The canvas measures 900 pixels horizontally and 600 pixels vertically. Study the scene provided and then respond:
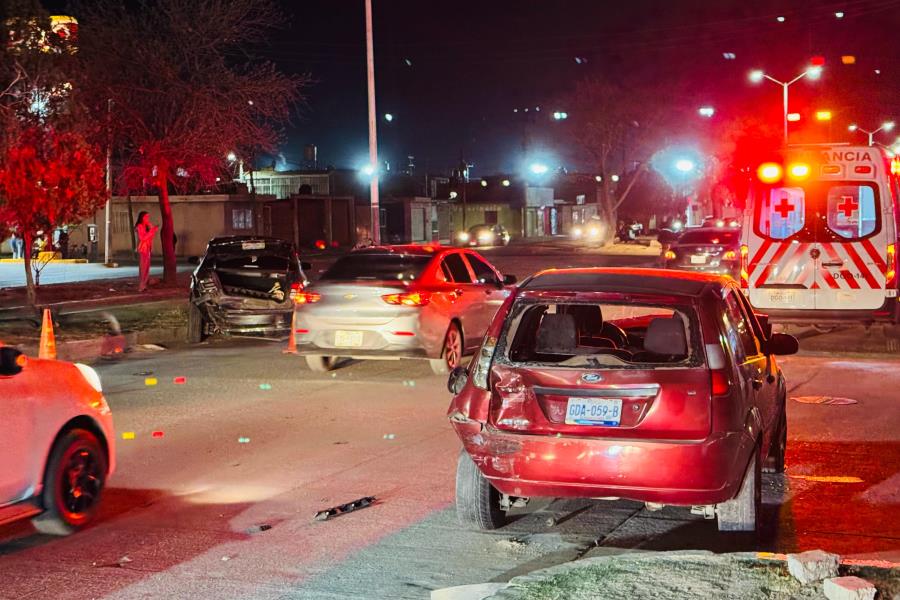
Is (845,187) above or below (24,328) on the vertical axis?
above

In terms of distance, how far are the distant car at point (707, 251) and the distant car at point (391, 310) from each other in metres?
13.3

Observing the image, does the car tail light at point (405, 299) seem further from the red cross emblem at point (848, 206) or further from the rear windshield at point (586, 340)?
the red cross emblem at point (848, 206)

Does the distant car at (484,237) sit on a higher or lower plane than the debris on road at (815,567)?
higher

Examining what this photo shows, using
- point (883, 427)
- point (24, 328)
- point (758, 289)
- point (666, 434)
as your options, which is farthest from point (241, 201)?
point (666, 434)

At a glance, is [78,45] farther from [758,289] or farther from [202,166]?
[758,289]

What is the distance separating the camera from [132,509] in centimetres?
757

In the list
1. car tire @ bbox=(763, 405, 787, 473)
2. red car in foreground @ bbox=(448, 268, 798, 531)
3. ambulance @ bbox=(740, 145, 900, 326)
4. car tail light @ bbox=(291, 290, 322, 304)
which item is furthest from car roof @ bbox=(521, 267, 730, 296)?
ambulance @ bbox=(740, 145, 900, 326)

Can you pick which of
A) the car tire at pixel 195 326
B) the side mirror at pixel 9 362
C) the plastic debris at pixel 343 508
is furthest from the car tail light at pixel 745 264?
the side mirror at pixel 9 362

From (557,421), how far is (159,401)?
21.6 ft

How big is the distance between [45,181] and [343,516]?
15.4 meters

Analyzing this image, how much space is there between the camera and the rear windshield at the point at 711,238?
88.1ft

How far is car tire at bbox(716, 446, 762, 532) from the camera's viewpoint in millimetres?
6461

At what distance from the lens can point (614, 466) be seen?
6.28 meters

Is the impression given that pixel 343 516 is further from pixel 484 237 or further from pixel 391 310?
pixel 484 237
